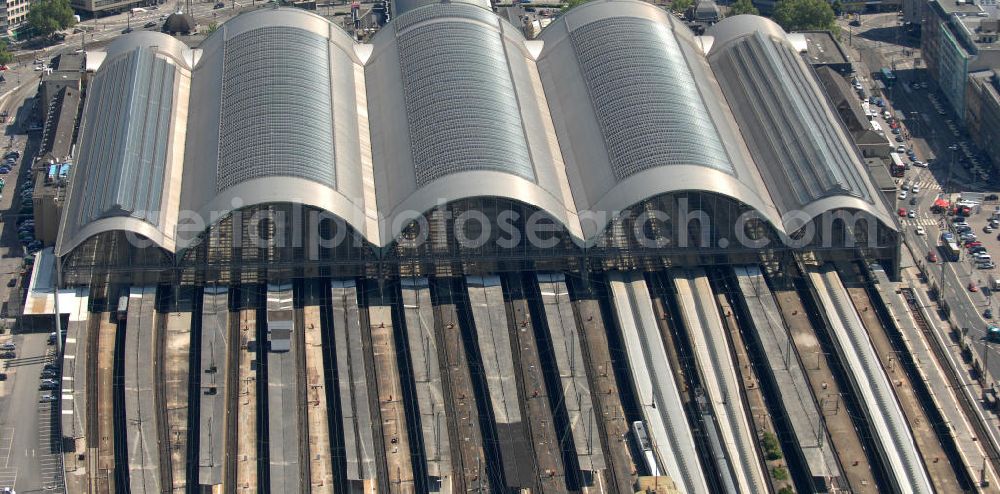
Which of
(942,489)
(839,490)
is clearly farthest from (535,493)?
(942,489)

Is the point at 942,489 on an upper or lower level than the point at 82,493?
lower

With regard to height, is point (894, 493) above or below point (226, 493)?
below

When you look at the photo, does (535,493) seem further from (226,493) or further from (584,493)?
(226,493)

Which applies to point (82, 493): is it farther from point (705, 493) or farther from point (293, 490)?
point (705, 493)

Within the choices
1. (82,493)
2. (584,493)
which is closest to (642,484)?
(584,493)

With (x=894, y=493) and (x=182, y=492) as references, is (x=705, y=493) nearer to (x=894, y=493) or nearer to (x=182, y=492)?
(x=894, y=493)

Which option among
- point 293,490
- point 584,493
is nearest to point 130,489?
point 293,490

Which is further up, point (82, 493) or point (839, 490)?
point (82, 493)
